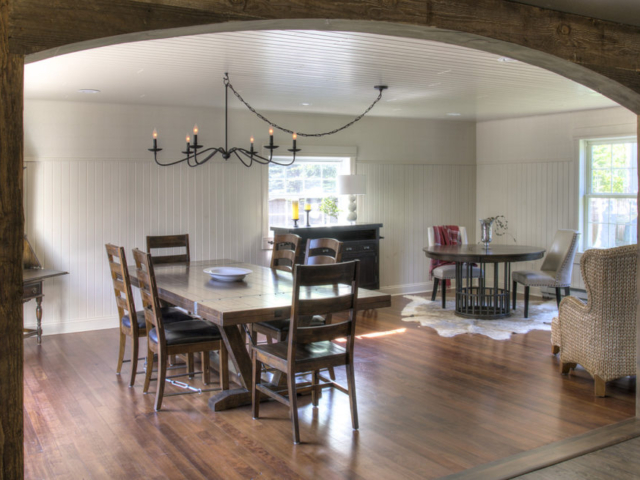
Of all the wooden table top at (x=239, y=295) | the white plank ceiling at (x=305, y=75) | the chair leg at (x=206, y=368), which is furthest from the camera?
the chair leg at (x=206, y=368)

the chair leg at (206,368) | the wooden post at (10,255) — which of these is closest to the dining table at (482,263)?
the chair leg at (206,368)

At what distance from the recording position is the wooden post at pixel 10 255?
1.96 meters

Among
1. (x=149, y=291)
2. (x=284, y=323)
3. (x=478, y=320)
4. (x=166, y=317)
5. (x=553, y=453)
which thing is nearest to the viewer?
(x=553, y=453)

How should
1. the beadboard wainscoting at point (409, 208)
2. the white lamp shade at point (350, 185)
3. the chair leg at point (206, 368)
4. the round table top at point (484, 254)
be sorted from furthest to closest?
the beadboard wainscoting at point (409, 208), the white lamp shade at point (350, 185), the round table top at point (484, 254), the chair leg at point (206, 368)

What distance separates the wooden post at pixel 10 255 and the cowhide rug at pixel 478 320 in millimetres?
4581

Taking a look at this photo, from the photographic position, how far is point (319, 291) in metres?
4.13

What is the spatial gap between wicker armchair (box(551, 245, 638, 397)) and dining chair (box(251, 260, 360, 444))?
1.71 meters

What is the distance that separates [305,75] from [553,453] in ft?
11.2

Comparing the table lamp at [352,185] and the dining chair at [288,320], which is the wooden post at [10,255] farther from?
the table lamp at [352,185]

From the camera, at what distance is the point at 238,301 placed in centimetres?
377

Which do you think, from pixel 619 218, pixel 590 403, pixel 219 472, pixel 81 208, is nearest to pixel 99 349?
pixel 81 208

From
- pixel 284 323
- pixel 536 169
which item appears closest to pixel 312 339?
pixel 284 323

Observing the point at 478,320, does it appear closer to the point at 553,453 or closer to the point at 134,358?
the point at 553,453

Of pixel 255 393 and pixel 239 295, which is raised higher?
pixel 239 295
